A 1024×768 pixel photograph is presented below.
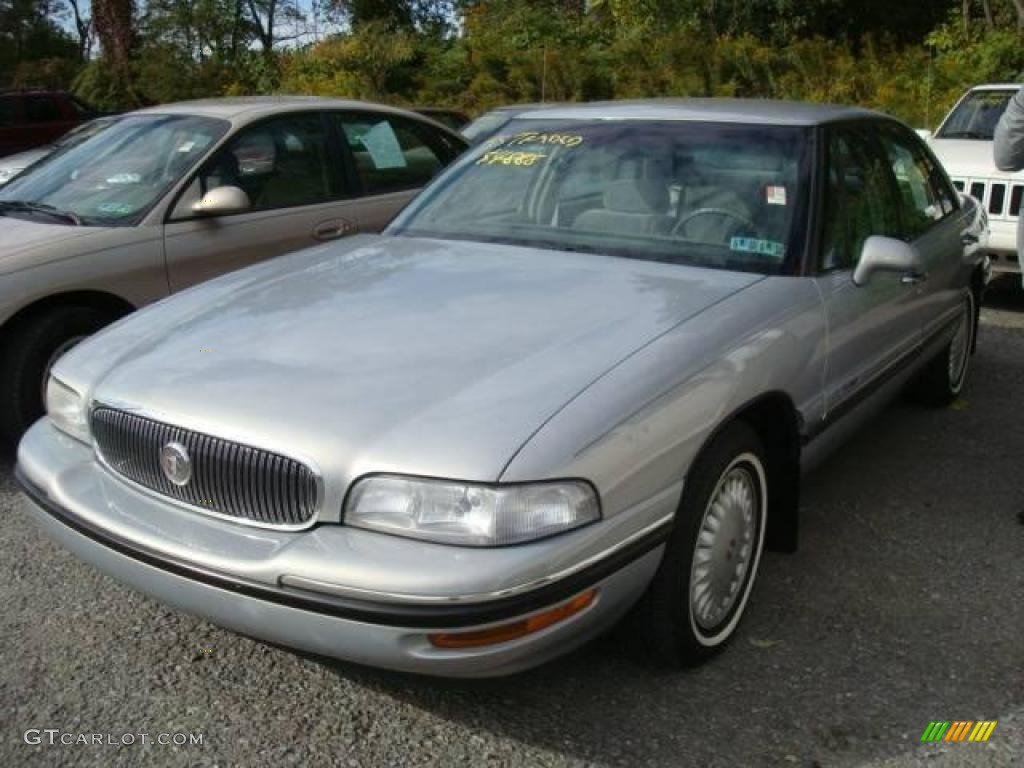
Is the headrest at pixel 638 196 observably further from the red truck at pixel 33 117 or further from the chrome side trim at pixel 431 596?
the red truck at pixel 33 117

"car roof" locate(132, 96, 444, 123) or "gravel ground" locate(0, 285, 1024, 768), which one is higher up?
"car roof" locate(132, 96, 444, 123)

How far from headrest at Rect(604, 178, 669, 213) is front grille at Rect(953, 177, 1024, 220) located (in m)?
4.18

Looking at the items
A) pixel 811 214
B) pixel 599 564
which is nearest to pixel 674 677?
pixel 599 564

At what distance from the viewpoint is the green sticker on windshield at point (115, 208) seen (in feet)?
16.3

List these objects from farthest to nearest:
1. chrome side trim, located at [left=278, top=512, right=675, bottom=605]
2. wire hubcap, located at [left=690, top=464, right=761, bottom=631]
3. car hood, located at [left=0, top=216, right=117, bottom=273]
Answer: car hood, located at [left=0, top=216, right=117, bottom=273], wire hubcap, located at [left=690, top=464, right=761, bottom=631], chrome side trim, located at [left=278, top=512, right=675, bottom=605]

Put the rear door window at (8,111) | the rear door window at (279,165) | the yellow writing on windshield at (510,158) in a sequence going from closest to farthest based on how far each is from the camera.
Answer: the yellow writing on windshield at (510,158), the rear door window at (279,165), the rear door window at (8,111)

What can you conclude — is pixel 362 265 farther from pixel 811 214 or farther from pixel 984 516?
pixel 984 516

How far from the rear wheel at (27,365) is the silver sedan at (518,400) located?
1.41 metres

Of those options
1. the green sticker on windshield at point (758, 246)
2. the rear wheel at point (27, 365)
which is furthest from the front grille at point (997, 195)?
the rear wheel at point (27, 365)

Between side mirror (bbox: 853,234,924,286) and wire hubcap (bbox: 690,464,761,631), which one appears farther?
side mirror (bbox: 853,234,924,286)

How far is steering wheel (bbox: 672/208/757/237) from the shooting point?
3434 mm

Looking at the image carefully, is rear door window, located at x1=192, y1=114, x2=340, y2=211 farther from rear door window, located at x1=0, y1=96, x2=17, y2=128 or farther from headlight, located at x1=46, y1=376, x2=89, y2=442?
rear door window, located at x1=0, y1=96, x2=17, y2=128

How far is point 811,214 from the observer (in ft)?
11.1

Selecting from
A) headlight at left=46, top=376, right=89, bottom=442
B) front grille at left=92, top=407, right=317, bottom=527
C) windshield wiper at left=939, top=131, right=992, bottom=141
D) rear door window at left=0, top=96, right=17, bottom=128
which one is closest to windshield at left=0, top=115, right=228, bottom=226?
headlight at left=46, top=376, right=89, bottom=442
